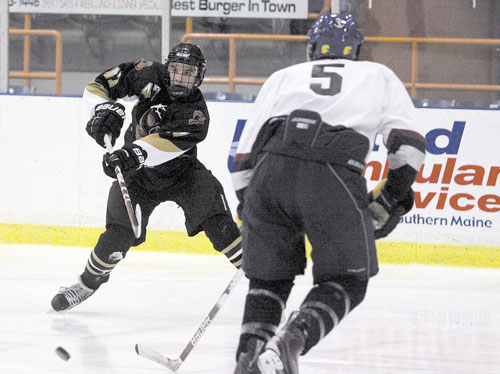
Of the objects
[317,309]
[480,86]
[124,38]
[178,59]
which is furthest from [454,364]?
[124,38]

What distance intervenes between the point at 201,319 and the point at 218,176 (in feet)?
6.59

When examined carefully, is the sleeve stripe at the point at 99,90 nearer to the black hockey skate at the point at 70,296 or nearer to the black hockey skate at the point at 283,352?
the black hockey skate at the point at 70,296

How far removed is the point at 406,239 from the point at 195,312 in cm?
186

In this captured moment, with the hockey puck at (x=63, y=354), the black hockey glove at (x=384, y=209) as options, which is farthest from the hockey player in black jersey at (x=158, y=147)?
the black hockey glove at (x=384, y=209)

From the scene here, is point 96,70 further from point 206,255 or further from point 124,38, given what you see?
point 206,255

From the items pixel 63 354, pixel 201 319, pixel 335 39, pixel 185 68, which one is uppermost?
pixel 335 39

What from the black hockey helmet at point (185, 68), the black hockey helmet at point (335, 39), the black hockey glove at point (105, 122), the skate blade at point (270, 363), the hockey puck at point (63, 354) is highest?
the black hockey helmet at point (335, 39)

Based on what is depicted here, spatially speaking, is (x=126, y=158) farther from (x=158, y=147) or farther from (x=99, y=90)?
(x=99, y=90)

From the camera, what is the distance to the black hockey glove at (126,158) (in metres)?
3.62

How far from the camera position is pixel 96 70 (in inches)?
414

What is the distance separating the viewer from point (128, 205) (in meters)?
3.80

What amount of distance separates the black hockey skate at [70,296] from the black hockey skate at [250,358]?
162 cm

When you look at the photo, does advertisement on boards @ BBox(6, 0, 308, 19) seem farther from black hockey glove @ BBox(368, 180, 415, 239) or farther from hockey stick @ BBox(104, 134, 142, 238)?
black hockey glove @ BBox(368, 180, 415, 239)

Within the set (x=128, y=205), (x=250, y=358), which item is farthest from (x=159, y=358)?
(x=128, y=205)
